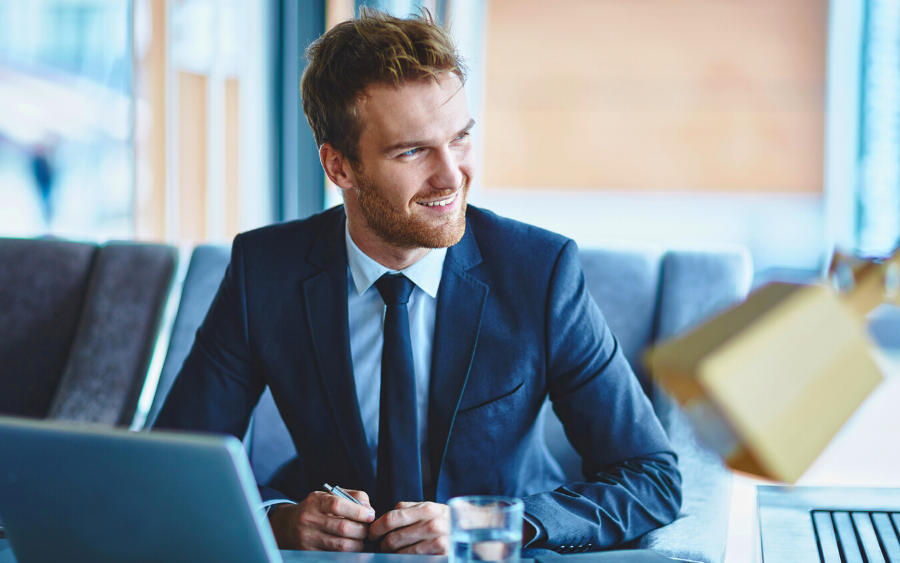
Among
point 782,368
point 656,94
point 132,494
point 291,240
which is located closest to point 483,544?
point 132,494

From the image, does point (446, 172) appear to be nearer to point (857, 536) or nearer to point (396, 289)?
point (396, 289)

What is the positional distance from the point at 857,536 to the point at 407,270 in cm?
76

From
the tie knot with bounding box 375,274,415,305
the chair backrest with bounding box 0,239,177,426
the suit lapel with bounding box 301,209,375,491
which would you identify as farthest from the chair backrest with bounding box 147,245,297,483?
the tie knot with bounding box 375,274,415,305

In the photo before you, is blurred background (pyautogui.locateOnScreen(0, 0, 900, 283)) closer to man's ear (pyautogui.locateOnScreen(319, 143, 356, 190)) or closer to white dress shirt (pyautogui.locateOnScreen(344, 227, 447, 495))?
man's ear (pyautogui.locateOnScreen(319, 143, 356, 190))

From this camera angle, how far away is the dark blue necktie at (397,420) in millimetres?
1196

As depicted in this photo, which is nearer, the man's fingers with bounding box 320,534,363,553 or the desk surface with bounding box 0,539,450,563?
the desk surface with bounding box 0,539,450,563

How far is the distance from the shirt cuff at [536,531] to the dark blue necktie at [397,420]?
0.21 metres

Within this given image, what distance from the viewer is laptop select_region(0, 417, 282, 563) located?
0.61 metres

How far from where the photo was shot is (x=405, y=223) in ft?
4.18

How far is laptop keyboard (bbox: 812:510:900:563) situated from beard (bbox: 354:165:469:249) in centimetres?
67

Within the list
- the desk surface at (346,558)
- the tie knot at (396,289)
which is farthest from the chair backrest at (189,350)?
the desk surface at (346,558)

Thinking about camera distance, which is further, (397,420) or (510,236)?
(510,236)

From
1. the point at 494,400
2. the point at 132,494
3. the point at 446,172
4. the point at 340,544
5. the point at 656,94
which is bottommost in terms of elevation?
the point at 340,544

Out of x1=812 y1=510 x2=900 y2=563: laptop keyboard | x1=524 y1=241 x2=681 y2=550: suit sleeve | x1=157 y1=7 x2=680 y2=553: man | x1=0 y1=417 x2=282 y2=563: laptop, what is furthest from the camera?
x1=157 y1=7 x2=680 y2=553: man
